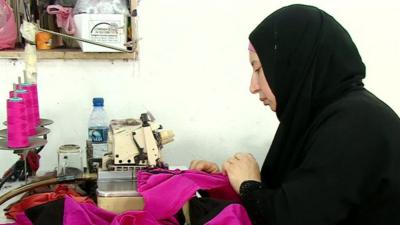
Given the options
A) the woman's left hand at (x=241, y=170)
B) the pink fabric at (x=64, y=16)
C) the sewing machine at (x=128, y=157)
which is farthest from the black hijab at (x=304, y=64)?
the pink fabric at (x=64, y=16)

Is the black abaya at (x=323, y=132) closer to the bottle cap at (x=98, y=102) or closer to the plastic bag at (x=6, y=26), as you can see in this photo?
the bottle cap at (x=98, y=102)

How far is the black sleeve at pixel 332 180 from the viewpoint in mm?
1030

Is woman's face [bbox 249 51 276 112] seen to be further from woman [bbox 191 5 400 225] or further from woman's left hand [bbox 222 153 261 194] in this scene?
woman's left hand [bbox 222 153 261 194]

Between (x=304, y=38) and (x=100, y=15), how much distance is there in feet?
Answer: 3.11

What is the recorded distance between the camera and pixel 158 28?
2.03 metres

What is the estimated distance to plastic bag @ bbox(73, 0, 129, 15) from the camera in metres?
1.82

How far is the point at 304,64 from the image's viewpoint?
46.3 inches

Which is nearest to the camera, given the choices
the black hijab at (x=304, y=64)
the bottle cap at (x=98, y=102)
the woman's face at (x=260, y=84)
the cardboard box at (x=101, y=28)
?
the black hijab at (x=304, y=64)

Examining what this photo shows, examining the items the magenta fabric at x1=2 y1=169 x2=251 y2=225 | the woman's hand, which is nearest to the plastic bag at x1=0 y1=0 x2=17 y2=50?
the magenta fabric at x1=2 y1=169 x2=251 y2=225

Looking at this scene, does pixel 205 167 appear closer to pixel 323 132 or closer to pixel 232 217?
pixel 232 217

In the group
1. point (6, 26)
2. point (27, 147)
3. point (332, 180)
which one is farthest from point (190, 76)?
point (332, 180)

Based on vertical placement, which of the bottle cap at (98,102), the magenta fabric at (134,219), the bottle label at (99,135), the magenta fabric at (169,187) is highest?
the bottle cap at (98,102)

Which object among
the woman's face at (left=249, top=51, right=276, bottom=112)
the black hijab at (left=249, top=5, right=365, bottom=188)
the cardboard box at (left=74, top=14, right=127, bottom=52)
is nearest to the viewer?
Answer: the black hijab at (left=249, top=5, right=365, bottom=188)

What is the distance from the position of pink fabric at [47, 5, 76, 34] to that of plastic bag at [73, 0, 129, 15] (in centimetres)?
5
